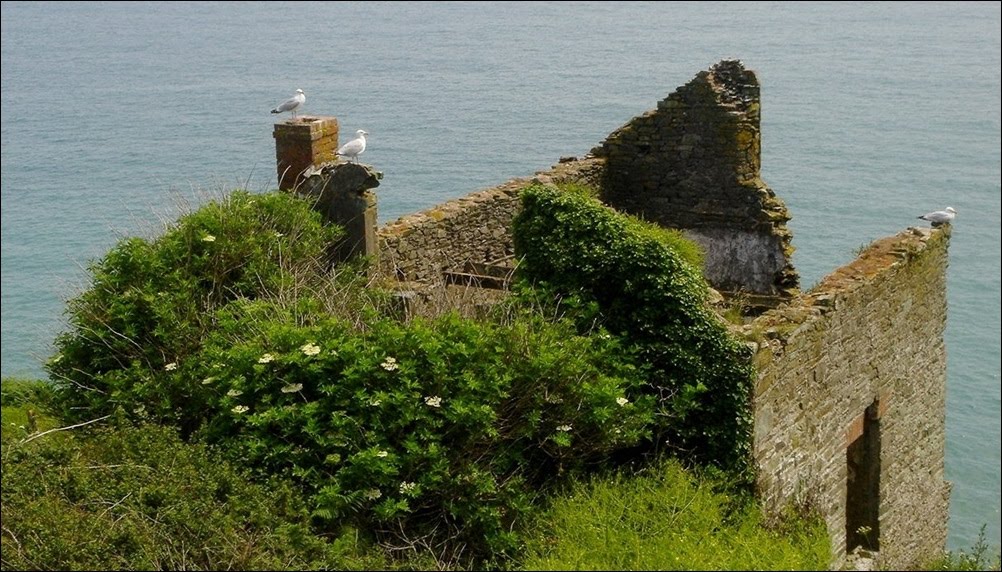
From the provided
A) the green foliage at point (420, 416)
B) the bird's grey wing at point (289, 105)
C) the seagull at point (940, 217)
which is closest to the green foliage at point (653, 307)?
the green foliage at point (420, 416)

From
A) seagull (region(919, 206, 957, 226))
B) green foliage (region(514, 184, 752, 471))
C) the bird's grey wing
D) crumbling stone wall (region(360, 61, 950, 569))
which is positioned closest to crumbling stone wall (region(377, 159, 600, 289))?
crumbling stone wall (region(360, 61, 950, 569))

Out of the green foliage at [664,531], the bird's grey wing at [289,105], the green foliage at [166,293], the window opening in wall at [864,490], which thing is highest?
the bird's grey wing at [289,105]

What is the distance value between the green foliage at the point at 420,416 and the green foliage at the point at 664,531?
365mm

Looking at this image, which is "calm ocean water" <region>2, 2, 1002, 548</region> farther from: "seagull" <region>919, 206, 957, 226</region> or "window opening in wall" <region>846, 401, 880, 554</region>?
"seagull" <region>919, 206, 957, 226</region>

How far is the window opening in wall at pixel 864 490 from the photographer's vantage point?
1451 centimetres

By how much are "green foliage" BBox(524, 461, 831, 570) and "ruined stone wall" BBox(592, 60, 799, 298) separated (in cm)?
549

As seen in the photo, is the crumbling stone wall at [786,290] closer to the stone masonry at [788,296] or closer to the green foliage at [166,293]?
the stone masonry at [788,296]

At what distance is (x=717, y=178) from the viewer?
Answer: 16.9 m

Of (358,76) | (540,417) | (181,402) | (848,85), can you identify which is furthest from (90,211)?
(848,85)

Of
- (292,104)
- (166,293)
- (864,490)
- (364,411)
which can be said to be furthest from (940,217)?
(166,293)

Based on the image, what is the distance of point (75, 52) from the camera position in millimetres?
52000

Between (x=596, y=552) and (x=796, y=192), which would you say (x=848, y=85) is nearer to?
(x=796, y=192)

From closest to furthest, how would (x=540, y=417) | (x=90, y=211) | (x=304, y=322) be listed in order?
(x=540, y=417)
(x=304, y=322)
(x=90, y=211)

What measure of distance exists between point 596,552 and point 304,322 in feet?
11.1
